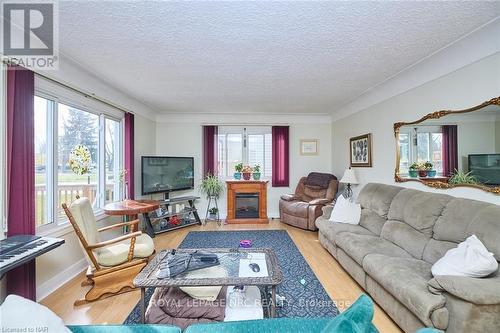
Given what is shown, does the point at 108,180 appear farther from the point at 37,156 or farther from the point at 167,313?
the point at 167,313

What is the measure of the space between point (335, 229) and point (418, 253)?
101 cm

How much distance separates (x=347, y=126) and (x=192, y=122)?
338 centimetres

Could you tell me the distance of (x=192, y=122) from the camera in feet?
18.2

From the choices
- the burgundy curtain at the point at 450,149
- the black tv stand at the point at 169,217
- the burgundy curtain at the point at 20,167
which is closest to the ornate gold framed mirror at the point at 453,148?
the burgundy curtain at the point at 450,149

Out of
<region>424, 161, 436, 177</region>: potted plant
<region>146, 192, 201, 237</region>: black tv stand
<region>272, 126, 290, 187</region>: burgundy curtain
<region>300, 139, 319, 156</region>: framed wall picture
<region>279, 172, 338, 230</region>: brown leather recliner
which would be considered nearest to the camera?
<region>424, 161, 436, 177</region>: potted plant

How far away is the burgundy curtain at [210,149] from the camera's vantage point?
5.53 meters

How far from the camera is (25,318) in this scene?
0.82 m

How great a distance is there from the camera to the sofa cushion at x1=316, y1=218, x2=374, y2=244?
3150 mm

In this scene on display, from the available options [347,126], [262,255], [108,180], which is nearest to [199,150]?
[108,180]

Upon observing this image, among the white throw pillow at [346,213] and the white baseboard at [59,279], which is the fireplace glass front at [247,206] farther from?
the white baseboard at [59,279]

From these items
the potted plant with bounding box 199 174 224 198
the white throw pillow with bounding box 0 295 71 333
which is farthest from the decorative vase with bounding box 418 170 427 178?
the potted plant with bounding box 199 174 224 198

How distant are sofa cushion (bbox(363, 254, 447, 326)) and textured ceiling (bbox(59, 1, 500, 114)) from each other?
6.63 ft

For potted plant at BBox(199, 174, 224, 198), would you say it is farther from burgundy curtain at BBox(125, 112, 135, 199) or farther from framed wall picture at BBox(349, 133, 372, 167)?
framed wall picture at BBox(349, 133, 372, 167)

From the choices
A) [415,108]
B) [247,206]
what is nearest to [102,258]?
[247,206]
